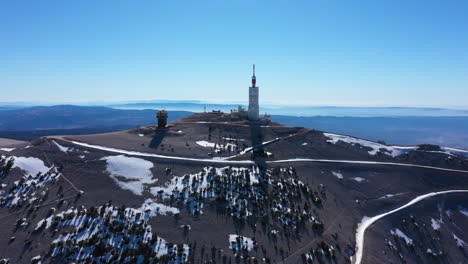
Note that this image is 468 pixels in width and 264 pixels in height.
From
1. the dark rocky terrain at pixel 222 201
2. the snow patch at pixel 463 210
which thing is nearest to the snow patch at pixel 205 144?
the dark rocky terrain at pixel 222 201

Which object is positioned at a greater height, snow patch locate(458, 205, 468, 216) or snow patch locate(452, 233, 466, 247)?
snow patch locate(458, 205, 468, 216)

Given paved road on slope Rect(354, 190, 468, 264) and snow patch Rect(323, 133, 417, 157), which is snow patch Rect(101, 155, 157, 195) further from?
snow patch Rect(323, 133, 417, 157)

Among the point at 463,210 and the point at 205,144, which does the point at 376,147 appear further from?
the point at 205,144

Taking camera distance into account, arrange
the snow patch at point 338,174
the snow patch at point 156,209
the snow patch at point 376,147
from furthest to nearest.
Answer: the snow patch at point 376,147
the snow patch at point 338,174
the snow patch at point 156,209

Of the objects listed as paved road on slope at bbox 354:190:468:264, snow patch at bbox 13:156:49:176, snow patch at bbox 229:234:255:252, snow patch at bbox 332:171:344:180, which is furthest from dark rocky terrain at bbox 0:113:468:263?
paved road on slope at bbox 354:190:468:264

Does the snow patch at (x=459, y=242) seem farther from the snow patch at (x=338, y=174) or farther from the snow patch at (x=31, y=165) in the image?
the snow patch at (x=31, y=165)

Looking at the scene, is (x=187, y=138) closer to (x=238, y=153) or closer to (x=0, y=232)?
(x=238, y=153)

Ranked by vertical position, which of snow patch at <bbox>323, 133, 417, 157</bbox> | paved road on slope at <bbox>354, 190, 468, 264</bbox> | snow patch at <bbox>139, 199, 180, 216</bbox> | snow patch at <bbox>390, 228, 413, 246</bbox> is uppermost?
snow patch at <bbox>323, 133, 417, 157</bbox>

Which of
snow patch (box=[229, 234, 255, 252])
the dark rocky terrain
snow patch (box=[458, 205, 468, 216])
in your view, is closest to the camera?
the dark rocky terrain

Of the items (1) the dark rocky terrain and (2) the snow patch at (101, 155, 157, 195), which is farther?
(2) the snow patch at (101, 155, 157, 195)
